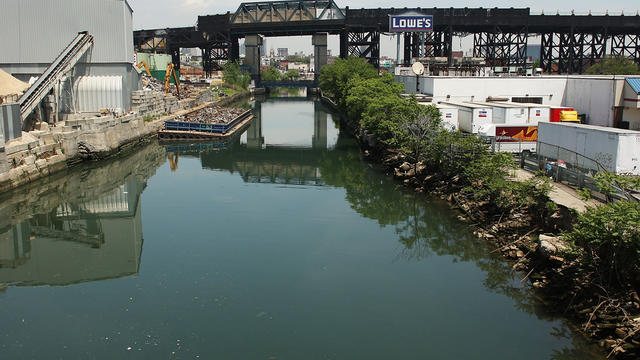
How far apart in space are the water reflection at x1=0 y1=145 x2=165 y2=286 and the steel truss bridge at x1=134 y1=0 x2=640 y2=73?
43.9 m

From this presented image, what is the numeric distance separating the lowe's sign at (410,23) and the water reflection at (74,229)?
3763 cm

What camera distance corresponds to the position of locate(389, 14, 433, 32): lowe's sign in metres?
60.3

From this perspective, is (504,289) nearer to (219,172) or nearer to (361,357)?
(361,357)

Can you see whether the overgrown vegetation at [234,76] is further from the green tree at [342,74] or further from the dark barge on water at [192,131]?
the dark barge on water at [192,131]

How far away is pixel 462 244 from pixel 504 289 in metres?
3.60

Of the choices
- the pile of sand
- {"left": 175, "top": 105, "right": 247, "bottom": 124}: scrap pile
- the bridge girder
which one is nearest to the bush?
the pile of sand

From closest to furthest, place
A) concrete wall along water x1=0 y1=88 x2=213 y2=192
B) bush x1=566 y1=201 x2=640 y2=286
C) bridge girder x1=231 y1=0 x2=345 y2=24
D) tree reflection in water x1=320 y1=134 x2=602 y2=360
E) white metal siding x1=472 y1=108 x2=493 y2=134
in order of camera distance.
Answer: bush x1=566 y1=201 x2=640 y2=286 < tree reflection in water x1=320 y1=134 x2=602 y2=360 < concrete wall along water x1=0 y1=88 x2=213 y2=192 < white metal siding x1=472 y1=108 x2=493 y2=134 < bridge girder x1=231 y1=0 x2=345 y2=24

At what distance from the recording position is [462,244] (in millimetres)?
18375

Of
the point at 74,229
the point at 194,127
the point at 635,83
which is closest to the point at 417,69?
the point at 635,83

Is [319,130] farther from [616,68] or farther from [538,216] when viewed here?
[538,216]

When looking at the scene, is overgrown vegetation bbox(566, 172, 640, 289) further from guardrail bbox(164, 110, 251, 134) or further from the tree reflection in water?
guardrail bbox(164, 110, 251, 134)

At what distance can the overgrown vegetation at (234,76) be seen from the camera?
9531cm

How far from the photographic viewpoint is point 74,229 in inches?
834

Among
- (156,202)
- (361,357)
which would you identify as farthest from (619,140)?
(156,202)
